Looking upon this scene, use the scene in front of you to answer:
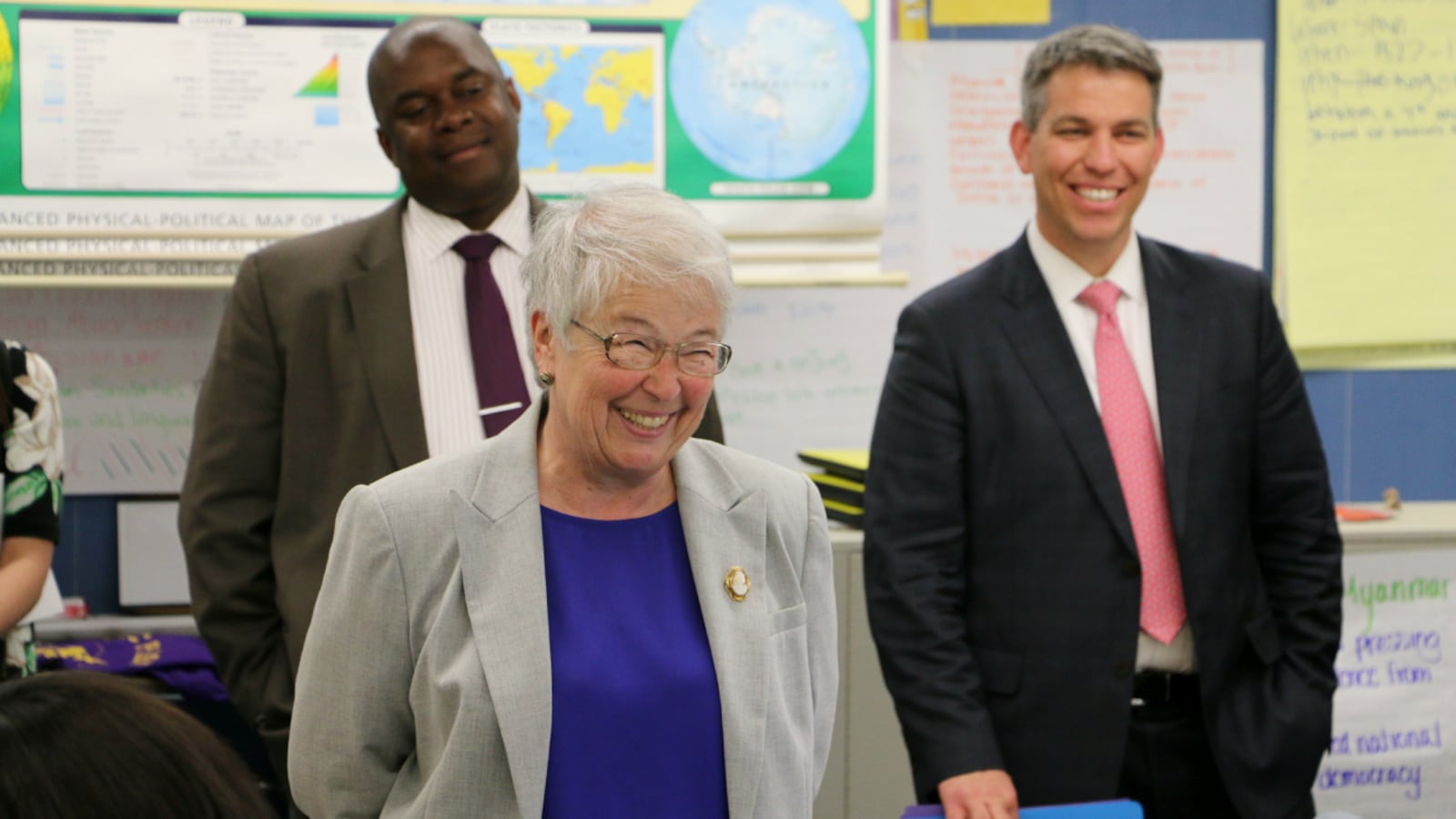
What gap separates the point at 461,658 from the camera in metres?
1.49

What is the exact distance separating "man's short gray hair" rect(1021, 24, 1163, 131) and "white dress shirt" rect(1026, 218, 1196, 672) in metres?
0.20

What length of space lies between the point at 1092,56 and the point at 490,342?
96 centimetres

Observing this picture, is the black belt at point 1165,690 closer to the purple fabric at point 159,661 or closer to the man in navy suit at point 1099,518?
the man in navy suit at point 1099,518

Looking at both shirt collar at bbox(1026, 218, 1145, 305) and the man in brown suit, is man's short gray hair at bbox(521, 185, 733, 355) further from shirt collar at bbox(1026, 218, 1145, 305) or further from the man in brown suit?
shirt collar at bbox(1026, 218, 1145, 305)

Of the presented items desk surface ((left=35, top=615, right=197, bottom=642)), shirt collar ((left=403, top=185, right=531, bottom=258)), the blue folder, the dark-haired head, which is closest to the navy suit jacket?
the blue folder

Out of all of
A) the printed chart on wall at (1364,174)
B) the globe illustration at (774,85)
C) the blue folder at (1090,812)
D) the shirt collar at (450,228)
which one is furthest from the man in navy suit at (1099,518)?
the printed chart on wall at (1364,174)

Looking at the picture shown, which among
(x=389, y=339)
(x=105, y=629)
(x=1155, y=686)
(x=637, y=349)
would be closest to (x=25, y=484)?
(x=389, y=339)

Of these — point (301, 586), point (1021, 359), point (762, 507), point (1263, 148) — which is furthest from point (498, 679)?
point (1263, 148)

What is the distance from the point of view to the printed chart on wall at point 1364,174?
3809mm

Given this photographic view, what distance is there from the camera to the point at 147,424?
11.3 ft

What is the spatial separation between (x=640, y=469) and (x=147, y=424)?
224cm

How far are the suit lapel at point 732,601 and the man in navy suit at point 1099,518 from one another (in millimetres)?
490

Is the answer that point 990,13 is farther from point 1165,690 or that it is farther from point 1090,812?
point 1090,812

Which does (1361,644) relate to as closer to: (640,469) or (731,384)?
(731,384)
